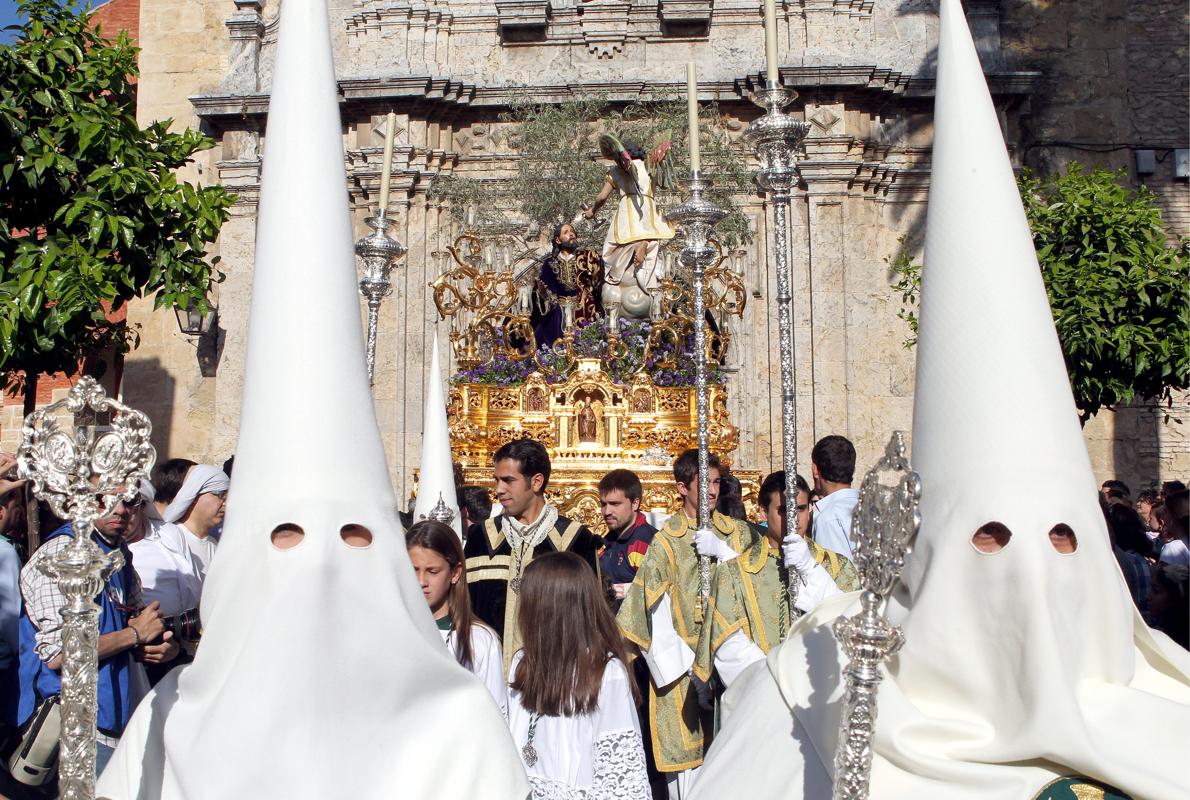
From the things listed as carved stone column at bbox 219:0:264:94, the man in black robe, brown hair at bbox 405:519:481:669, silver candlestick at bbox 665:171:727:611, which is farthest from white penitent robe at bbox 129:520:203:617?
carved stone column at bbox 219:0:264:94

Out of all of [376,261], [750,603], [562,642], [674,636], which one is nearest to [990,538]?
[562,642]

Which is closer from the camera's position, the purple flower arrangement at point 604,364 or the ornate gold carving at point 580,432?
the ornate gold carving at point 580,432

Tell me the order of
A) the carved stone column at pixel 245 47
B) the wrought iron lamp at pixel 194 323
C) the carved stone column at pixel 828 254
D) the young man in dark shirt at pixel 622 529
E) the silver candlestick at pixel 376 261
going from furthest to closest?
1. the carved stone column at pixel 245 47
2. the wrought iron lamp at pixel 194 323
3. the carved stone column at pixel 828 254
4. the silver candlestick at pixel 376 261
5. the young man in dark shirt at pixel 622 529

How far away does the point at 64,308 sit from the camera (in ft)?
24.7

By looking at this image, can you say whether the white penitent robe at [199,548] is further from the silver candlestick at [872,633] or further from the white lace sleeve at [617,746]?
the silver candlestick at [872,633]

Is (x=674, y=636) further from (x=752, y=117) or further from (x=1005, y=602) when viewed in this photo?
(x=752, y=117)

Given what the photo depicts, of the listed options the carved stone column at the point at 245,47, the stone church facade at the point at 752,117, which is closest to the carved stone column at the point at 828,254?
the stone church facade at the point at 752,117

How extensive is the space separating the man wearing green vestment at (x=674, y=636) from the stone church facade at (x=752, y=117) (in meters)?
7.07

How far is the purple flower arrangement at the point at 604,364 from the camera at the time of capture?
9484mm

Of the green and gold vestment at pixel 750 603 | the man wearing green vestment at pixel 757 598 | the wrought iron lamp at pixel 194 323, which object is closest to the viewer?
the man wearing green vestment at pixel 757 598

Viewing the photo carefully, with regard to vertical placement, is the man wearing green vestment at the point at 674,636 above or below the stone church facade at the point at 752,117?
below

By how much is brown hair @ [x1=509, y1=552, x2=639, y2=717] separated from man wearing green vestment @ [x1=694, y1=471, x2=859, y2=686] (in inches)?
28.5

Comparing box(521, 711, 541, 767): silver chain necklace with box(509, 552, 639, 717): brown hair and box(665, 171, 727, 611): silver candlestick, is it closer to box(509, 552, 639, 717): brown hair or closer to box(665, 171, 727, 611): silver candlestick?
box(509, 552, 639, 717): brown hair

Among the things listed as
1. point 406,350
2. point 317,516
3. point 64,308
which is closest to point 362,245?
point 64,308
